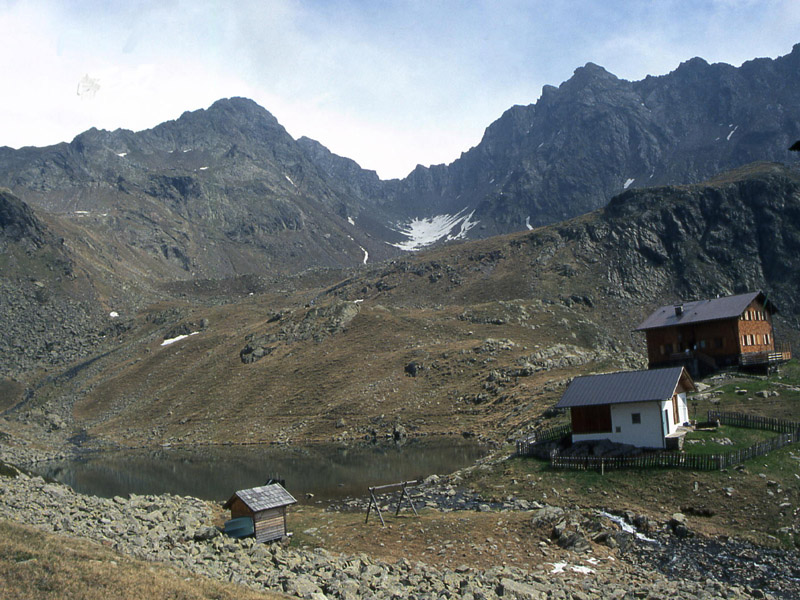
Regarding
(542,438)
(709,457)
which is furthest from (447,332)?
(709,457)

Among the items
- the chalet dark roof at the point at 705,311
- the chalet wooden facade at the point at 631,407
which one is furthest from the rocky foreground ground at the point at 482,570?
the chalet dark roof at the point at 705,311

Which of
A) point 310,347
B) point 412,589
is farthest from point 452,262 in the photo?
point 412,589

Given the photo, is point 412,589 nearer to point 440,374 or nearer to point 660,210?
point 440,374

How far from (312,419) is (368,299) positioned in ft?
200

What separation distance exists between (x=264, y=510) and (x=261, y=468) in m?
30.2

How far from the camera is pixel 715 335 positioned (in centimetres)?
6003

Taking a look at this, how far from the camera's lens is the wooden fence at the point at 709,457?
32.4 meters

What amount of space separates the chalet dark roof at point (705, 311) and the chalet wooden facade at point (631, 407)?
21.5 m

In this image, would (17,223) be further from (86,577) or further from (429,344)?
(86,577)

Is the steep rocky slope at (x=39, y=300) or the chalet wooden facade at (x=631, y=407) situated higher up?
the steep rocky slope at (x=39, y=300)

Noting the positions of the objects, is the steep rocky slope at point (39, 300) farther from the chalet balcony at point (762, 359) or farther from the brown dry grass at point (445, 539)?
the chalet balcony at point (762, 359)

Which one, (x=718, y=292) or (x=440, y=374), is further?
(x=718, y=292)

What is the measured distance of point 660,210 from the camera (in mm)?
138625

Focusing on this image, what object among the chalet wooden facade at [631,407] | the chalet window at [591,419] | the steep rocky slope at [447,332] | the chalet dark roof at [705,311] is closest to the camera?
the chalet wooden facade at [631,407]
